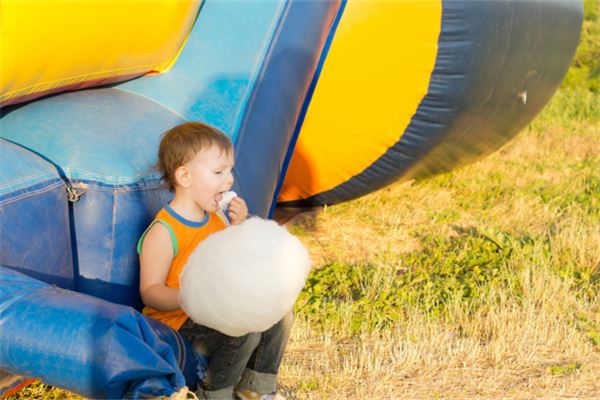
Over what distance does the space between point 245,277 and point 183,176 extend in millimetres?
425

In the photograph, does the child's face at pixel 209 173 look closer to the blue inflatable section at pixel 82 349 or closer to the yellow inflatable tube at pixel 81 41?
the yellow inflatable tube at pixel 81 41

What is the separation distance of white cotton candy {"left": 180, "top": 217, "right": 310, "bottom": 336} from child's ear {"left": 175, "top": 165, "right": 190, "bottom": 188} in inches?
10.3

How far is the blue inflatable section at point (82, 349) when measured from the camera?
1.39 meters

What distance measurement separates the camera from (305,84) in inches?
107

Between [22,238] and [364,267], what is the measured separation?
167cm

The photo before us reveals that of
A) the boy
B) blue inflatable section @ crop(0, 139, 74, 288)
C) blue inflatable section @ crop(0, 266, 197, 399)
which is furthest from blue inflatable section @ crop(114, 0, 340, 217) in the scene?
blue inflatable section @ crop(0, 266, 197, 399)

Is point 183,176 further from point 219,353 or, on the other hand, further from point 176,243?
point 219,353

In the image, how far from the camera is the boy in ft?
6.15

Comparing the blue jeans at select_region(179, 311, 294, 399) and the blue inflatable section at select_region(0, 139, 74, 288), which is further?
the blue jeans at select_region(179, 311, 294, 399)

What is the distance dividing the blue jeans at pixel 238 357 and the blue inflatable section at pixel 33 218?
343 millimetres

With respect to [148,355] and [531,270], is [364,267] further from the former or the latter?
[148,355]

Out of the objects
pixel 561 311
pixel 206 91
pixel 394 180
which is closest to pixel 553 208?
pixel 394 180

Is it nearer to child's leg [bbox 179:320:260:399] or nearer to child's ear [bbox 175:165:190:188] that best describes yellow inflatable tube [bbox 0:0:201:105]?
child's ear [bbox 175:165:190:188]

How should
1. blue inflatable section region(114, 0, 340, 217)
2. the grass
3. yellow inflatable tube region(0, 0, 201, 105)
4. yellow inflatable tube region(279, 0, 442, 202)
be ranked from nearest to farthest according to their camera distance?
yellow inflatable tube region(0, 0, 201, 105) < the grass < blue inflatable section region(114, 0, 340, 217) < yellow inflatable tube region(279, 0, 442, 202)
